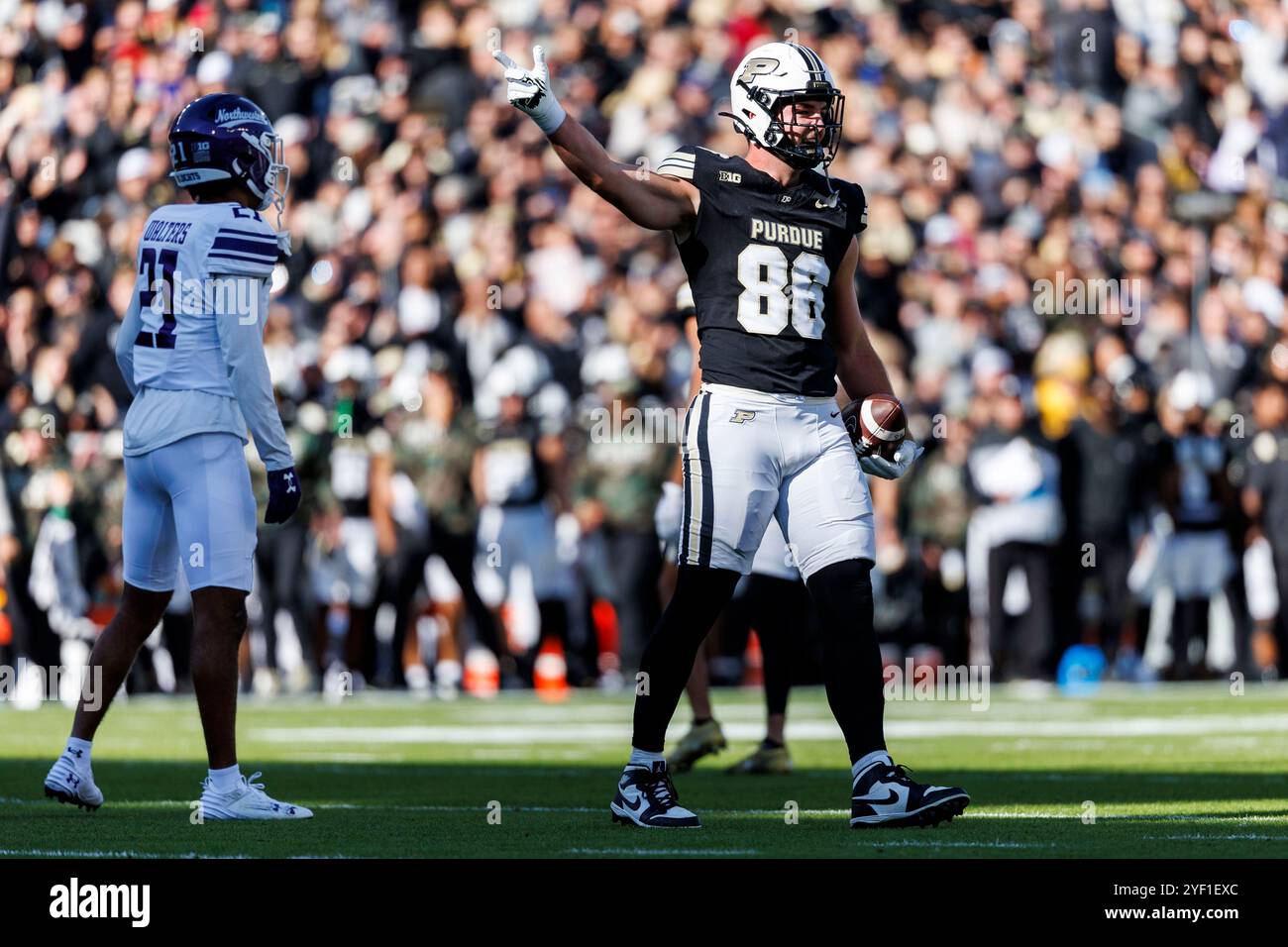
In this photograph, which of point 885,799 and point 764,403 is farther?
point 764,403

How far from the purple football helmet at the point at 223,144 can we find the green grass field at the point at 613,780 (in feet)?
6.88

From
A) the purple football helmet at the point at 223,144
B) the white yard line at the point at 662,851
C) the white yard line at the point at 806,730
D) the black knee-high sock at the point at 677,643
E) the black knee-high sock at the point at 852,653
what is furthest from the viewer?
the white yard line at the point at 806,730

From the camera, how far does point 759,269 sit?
23.5 feet

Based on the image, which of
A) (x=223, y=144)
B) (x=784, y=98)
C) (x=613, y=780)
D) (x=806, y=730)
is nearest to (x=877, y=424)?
(x=784, y=98)

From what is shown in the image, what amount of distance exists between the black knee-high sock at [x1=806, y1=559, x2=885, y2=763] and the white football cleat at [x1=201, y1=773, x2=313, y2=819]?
69.3 inches

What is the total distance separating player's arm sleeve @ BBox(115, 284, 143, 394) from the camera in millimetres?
7578

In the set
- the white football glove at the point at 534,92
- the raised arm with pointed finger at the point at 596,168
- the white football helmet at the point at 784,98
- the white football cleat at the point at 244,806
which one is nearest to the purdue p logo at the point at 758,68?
the white football helmet at the point at 784,98

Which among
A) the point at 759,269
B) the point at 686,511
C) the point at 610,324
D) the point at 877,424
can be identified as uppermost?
the point at 610,324

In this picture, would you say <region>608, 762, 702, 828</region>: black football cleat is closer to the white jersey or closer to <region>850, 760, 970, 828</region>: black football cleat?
<region>850, 760, 970, 828</region>: black football cleat

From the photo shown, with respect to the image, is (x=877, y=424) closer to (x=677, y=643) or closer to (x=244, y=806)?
(x=677, y=643)

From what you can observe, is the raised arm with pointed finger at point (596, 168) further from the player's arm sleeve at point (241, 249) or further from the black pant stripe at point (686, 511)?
the player's arm sleeve at point (241, 249)

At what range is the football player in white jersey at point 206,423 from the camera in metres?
7.34

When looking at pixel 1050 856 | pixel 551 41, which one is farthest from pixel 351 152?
pixel 1050 856

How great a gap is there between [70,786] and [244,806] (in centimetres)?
67
